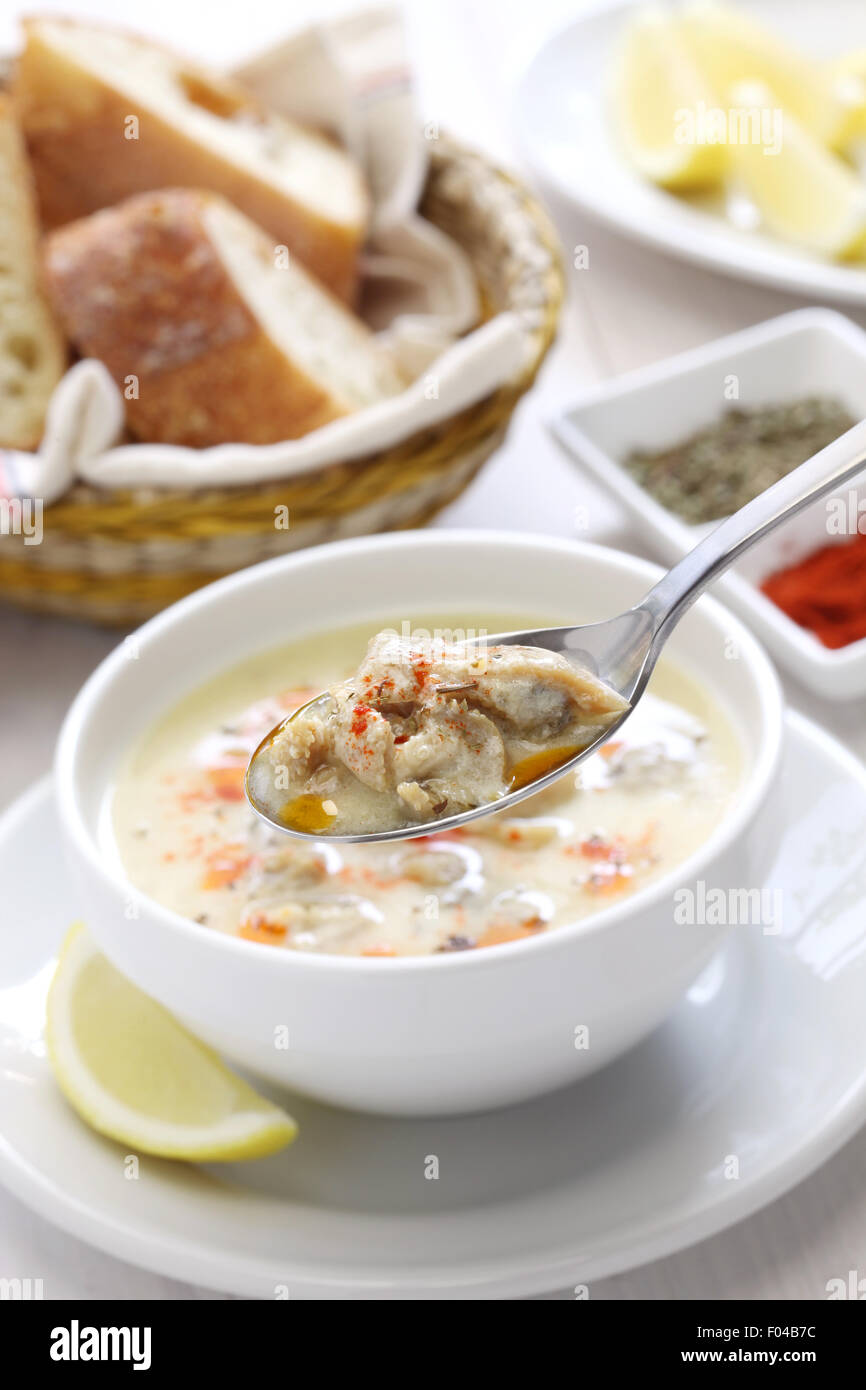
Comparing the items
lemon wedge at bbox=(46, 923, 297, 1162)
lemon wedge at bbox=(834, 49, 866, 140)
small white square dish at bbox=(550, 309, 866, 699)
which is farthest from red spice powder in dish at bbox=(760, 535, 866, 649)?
lemon wedge at bbox=(834, 49, 866, 140)

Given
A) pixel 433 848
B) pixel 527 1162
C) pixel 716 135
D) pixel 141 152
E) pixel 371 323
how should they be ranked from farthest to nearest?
pixel 716 135 < pixel 371 323 < pixel 141 152 < pixel 433 848 < pixel 527 1162

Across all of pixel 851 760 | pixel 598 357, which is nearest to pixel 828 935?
pixel 851 760

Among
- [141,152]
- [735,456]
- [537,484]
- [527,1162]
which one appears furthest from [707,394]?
[527,1162]

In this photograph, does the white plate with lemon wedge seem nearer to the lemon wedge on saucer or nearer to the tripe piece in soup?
the lemon wedge on saucer

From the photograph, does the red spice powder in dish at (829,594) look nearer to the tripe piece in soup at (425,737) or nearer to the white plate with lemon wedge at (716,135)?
the white plate with lemon wedge at (716,135)

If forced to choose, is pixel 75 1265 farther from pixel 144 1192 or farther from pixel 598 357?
pixel 598 357

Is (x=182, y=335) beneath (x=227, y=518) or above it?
above

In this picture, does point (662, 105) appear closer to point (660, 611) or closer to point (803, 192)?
point (803, 192)
